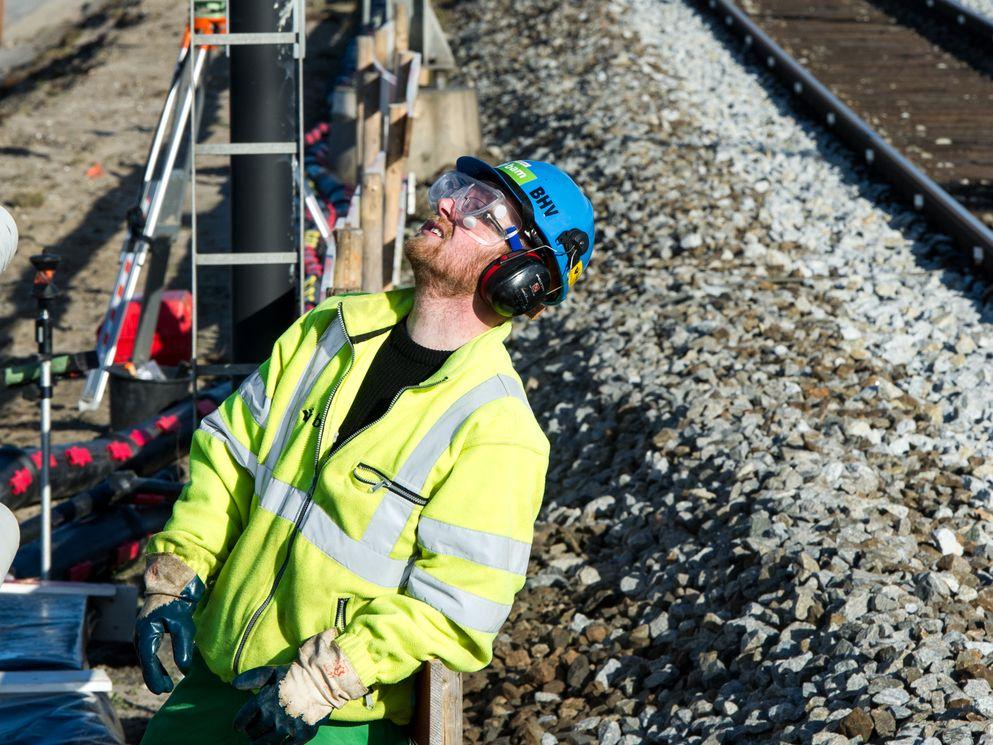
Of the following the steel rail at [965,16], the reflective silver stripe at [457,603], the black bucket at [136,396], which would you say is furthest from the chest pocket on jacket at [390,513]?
the steel rail at [965,16]

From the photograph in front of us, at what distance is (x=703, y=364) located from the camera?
725 cm

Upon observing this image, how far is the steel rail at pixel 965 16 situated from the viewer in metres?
13.8

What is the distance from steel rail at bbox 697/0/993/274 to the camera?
884cm

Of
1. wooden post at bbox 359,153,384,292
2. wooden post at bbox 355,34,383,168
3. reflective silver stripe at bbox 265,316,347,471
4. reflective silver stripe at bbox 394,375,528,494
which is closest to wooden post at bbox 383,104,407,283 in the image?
wooden post at bbox 355,34,383,168

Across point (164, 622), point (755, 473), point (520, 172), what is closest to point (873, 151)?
point (755, 473)

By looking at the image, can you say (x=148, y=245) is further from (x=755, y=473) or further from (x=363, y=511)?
(x=363, y=511)

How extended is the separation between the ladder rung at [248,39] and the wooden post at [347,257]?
4.21 ft

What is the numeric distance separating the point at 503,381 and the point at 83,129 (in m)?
13.5

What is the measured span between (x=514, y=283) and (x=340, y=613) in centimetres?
89

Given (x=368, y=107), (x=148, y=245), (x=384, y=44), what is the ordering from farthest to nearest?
(x=384, y=44) → (x=368, y=107) → (x=148, y=245)

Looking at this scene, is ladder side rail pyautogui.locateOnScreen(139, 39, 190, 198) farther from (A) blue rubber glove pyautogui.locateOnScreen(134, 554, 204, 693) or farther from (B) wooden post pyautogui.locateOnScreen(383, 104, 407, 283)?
(A) blue rubber glove pyautogui.locateOnScreen(134, 554, 204, 693)

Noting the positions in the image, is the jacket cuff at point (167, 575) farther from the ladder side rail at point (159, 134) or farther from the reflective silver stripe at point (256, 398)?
the ladder side rail at point (159, 134)

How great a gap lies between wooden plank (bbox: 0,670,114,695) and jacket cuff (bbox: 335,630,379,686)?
1.97 metres

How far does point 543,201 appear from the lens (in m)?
3.29
